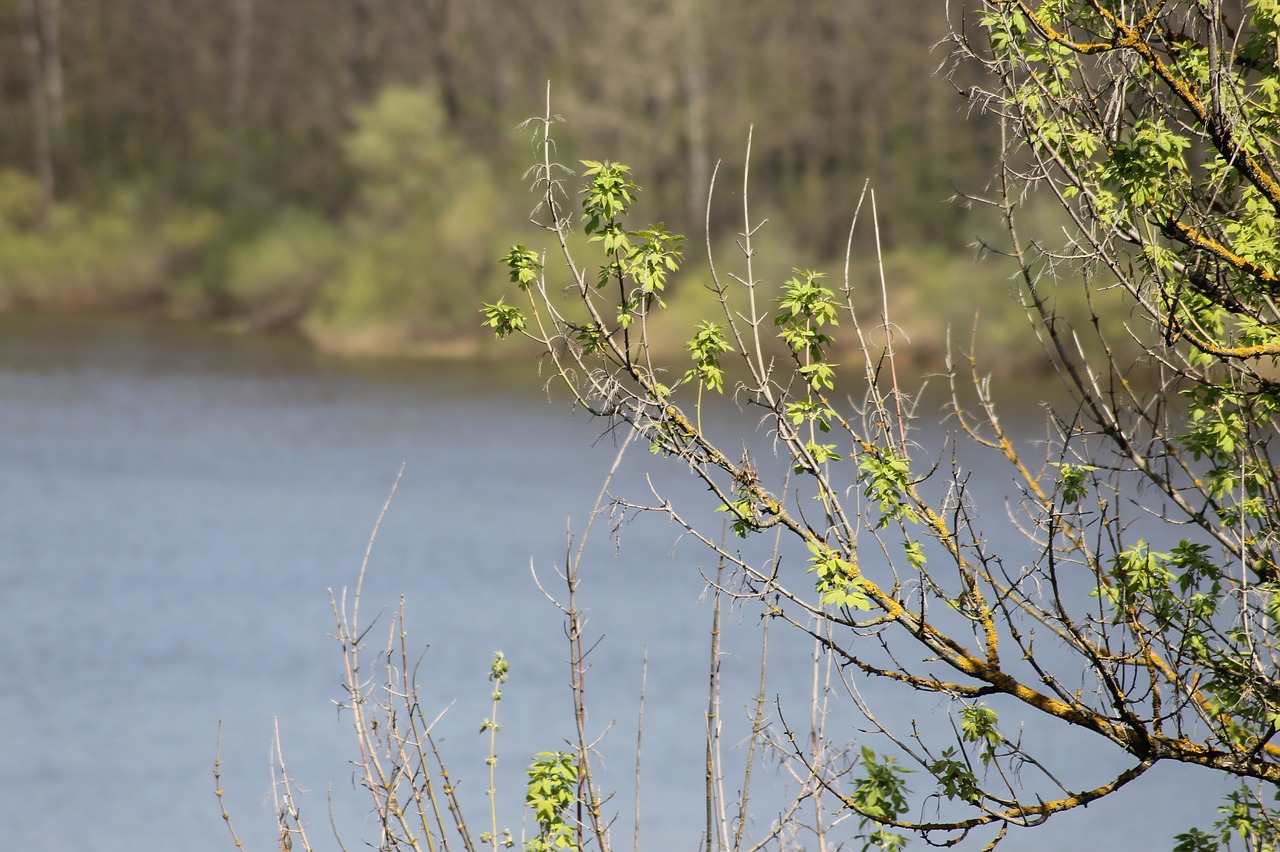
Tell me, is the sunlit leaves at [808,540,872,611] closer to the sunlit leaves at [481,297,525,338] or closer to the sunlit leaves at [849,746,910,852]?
the sunlit leaves at [849,746,910,852]

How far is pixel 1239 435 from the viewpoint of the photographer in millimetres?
4133

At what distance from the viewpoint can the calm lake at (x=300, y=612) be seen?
34.2 feet

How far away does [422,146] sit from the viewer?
114 feet

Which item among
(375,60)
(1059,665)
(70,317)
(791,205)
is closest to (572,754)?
(1059,665)

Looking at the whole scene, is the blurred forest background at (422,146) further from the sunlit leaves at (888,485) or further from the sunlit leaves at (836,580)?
→ the sunlit leaves at (836,580)

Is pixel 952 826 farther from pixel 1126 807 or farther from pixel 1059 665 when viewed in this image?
pixel 1059 665

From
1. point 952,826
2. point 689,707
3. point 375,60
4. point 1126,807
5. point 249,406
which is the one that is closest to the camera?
point 952,826

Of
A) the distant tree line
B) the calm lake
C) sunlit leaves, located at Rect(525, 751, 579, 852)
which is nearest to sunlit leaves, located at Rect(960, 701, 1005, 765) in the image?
sunlit leaves, located at Rect(525, 751, 579, 852)

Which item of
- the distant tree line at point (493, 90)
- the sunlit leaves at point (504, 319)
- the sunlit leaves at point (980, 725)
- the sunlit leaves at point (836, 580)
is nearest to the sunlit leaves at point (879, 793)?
the sunlit leaves at point (980, 725)

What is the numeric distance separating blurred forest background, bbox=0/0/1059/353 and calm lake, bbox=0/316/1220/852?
26.3 feet

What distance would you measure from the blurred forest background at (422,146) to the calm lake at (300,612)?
8.01 m

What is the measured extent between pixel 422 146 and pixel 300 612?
2207 centimetres

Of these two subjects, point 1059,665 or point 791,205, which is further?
point 791,205

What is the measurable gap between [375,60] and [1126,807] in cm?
3588
